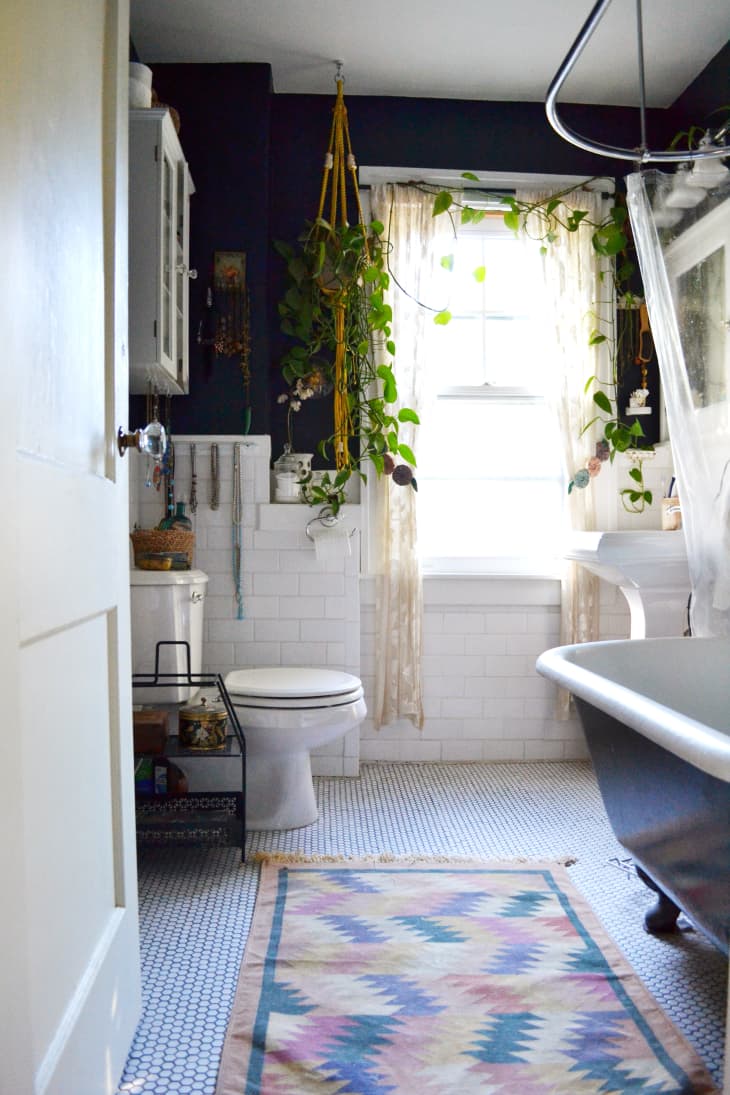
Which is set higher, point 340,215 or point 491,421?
point 340,215

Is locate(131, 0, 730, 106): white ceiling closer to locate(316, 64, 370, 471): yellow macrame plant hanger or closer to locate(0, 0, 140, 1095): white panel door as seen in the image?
locate(316, 64, 370, 471): yellow macrame plant hanger

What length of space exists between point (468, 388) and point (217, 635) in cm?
159

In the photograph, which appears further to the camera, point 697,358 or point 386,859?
point 697,358

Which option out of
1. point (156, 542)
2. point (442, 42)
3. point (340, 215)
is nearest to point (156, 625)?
point (156, 542)

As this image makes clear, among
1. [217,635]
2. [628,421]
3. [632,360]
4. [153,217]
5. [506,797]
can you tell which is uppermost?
[153,217]

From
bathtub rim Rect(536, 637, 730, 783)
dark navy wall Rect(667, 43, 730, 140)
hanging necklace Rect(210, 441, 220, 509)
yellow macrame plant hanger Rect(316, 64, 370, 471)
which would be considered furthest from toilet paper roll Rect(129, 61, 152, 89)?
bathtub rim Rect(536, 637, 730, 783)

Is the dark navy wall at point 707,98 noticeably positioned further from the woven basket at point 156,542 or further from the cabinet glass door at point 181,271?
the woven basket at point 156,542

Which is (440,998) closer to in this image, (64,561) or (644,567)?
(64,561)

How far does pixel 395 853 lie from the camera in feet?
9.39

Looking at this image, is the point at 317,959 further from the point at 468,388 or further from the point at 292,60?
the point at 292,60

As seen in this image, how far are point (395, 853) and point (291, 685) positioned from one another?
0.63m

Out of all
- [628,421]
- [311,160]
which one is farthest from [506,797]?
[311,160]

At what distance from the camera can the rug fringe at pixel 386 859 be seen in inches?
109

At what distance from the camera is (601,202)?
161 inches
